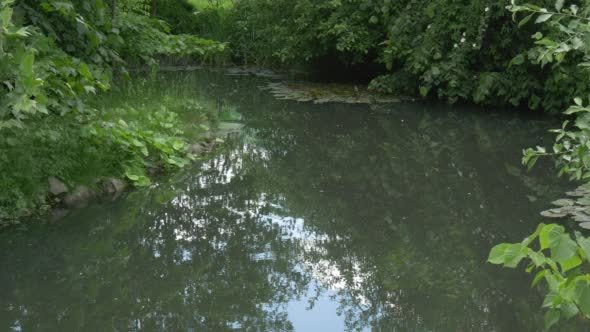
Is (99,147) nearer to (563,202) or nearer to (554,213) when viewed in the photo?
(554,213)

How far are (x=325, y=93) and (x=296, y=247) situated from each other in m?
8.23

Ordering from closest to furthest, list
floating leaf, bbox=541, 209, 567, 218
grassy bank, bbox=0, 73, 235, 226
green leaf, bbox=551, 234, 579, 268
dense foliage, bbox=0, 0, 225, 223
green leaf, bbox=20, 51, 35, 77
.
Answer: green leaf, bbox=551, 234, 579, 268 → green leaf, bbox=20, 51, 35, 77 → dense foliage, bbox=0, 0, 225, 223 → grassy bank, bbox=0, 73, 235, 226 → floating leaf, bbox=541, 209, 567, 218

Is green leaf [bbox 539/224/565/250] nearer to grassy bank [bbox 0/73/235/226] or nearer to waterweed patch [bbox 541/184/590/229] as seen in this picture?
waterweed patch [bbox 541/184/590/229]

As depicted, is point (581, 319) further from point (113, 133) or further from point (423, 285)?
point (113, 133)

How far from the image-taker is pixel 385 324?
4422mm

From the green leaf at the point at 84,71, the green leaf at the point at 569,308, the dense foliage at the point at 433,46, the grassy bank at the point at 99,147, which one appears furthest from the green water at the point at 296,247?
the dense foliage at the point at 433,46

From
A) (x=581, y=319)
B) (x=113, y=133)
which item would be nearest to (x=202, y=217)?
(x=113, y=133)

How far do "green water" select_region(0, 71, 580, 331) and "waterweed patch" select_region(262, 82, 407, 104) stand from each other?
3550 millimetres

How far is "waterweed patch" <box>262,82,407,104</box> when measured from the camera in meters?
13.1

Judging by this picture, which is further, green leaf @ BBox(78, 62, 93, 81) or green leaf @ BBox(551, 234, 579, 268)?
green leaf @ BBox(78, 62, 93, 81)

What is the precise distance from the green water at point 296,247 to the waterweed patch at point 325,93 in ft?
11.6

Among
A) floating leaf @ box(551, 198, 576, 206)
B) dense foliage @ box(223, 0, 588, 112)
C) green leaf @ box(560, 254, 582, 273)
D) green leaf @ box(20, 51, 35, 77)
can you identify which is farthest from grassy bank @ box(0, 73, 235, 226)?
dense foliage @ box(223, 0, 588, 112)

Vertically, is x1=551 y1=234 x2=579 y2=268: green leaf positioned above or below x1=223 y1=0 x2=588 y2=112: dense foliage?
above

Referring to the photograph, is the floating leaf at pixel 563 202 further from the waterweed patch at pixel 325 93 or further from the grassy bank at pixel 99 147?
the waterweed patch at pixel 325 93
